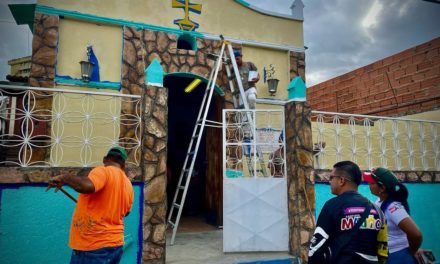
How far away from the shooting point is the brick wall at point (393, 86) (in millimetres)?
8945

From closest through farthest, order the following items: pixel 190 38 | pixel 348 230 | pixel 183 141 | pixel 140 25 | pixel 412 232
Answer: pixel 348 230 < pixel 412 232 < pixel 140 25 < pixel 190 38 < pixel 183 141

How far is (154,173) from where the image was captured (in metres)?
4.81

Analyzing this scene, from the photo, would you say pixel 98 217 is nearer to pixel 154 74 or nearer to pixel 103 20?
pixel 154 74

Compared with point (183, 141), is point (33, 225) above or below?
below

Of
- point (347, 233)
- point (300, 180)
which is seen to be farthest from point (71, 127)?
point (347, 233)

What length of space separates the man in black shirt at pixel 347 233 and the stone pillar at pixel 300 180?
9.50ft

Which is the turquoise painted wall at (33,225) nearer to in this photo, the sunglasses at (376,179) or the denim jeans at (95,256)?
the denim jeans at (95,256)

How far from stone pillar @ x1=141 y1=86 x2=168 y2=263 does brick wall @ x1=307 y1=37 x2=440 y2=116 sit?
7.88 metres

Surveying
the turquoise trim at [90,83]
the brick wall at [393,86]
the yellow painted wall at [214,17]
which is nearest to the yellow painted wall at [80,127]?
the turquoise trim at [90,83]

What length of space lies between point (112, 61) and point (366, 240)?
6390 millimetres

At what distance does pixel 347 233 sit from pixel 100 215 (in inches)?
81.8

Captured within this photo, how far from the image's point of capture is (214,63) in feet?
26.0

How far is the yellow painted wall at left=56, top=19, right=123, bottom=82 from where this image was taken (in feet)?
21.8

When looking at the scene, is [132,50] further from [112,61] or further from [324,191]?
[324,191]
